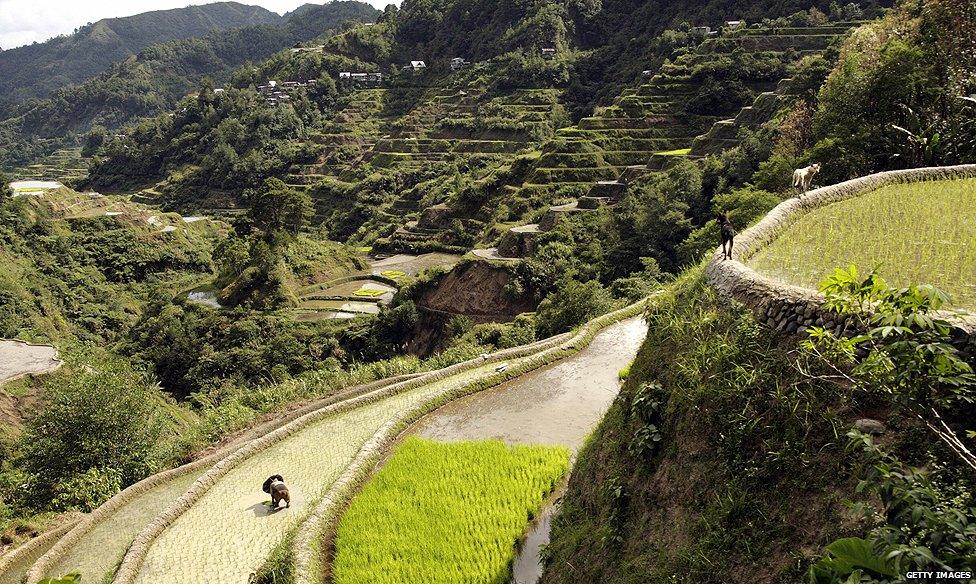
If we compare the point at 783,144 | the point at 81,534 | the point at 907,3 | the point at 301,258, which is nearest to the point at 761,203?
the point at 783,144

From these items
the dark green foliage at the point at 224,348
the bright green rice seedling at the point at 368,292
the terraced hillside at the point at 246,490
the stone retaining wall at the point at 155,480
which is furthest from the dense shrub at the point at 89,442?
the bright green rice seedling at the point at 368,292

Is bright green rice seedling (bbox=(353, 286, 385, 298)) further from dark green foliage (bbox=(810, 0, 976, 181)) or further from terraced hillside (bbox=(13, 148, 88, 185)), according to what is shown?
terraced hillside (bbox=(13, 148, 88, 185))

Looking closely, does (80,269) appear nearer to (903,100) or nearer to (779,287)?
(903,100)

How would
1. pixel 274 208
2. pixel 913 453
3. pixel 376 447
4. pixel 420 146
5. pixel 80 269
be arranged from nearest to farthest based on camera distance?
pixel 913 453
pixel 376 447
pixel 80 269
pixel 274 208
pixel 420 146

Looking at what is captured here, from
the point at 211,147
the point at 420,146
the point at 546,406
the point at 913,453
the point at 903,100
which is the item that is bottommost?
the point at 546,406

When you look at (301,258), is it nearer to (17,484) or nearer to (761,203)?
(17,484)

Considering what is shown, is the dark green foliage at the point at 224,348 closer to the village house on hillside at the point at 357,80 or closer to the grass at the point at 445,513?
the grass at the point at 445,513

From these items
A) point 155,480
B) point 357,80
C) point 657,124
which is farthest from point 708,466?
point 357,80
